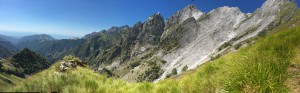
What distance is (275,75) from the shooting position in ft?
19.3

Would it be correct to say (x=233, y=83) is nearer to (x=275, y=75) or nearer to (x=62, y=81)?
(x=275, y=75)

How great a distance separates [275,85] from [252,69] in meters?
0.65

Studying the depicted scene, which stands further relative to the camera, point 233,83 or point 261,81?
point 233,83

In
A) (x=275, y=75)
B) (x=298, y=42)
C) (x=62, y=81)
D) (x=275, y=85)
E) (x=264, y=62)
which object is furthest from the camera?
(x=62, y=81)

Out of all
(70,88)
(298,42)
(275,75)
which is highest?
(298,42)

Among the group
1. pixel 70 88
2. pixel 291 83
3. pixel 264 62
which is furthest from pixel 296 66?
pixel 70 88

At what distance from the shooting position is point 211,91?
25.3 feet

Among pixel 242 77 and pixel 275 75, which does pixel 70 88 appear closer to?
pixel 242 77

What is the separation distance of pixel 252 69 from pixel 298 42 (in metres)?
4.07

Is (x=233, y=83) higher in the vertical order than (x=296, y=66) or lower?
lower

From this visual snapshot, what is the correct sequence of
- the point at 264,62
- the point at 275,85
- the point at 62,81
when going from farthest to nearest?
the point at 62,81 → the point at 264,62 → the point at 275,85

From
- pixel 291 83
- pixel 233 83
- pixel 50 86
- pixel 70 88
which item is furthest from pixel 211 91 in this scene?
pixel 50 86

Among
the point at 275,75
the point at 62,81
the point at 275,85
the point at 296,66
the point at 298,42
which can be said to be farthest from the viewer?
the point at 62,81

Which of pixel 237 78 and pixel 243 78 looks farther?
pixel 237 78
